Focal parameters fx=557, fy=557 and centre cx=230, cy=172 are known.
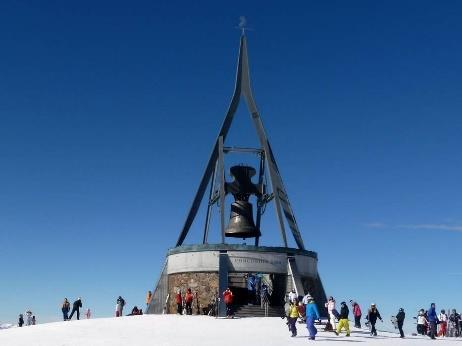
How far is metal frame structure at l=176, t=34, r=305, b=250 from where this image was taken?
3525 centimetres

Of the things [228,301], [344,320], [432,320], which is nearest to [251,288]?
[228,301]

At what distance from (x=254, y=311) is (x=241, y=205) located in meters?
8.16

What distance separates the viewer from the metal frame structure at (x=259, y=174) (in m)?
35.2

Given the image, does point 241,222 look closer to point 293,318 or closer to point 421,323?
point 421,323

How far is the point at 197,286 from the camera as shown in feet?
98.9

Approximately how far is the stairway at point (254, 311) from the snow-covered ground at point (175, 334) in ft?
9.77

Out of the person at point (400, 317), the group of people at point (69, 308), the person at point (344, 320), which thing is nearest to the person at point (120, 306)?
the group of people at point (69, 308)

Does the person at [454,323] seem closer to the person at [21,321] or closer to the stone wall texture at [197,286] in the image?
the stone wall texture at [197,286]

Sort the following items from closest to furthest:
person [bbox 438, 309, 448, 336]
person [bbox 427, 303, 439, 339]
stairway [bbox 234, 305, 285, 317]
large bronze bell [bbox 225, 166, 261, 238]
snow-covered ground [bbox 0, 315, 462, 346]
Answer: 1. snow-covered ground [bbox 0, 315, 462, 346]
2. person [bbox 427, 303, 439, 339]
3. person [bbox 438, 309, 448, 336]
4. stairway [bbox 234, 305, 285, 317]
5. large bronze bell [bbox 225, 166, 261, 238]

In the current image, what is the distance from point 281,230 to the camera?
111 feet

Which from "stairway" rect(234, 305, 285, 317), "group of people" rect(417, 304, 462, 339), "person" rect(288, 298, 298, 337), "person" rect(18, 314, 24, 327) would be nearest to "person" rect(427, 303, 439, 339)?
"group of people" rect(417, 304, 462, 339)

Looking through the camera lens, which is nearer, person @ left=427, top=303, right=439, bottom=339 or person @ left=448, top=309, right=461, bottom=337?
person @ left=427, top=303, right=439, bottom=339

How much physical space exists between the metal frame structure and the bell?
1.16 metres

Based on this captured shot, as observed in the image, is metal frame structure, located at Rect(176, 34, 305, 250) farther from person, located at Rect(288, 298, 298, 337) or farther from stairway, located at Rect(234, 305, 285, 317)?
person, located at Rect(288, 298, 298, 337)
